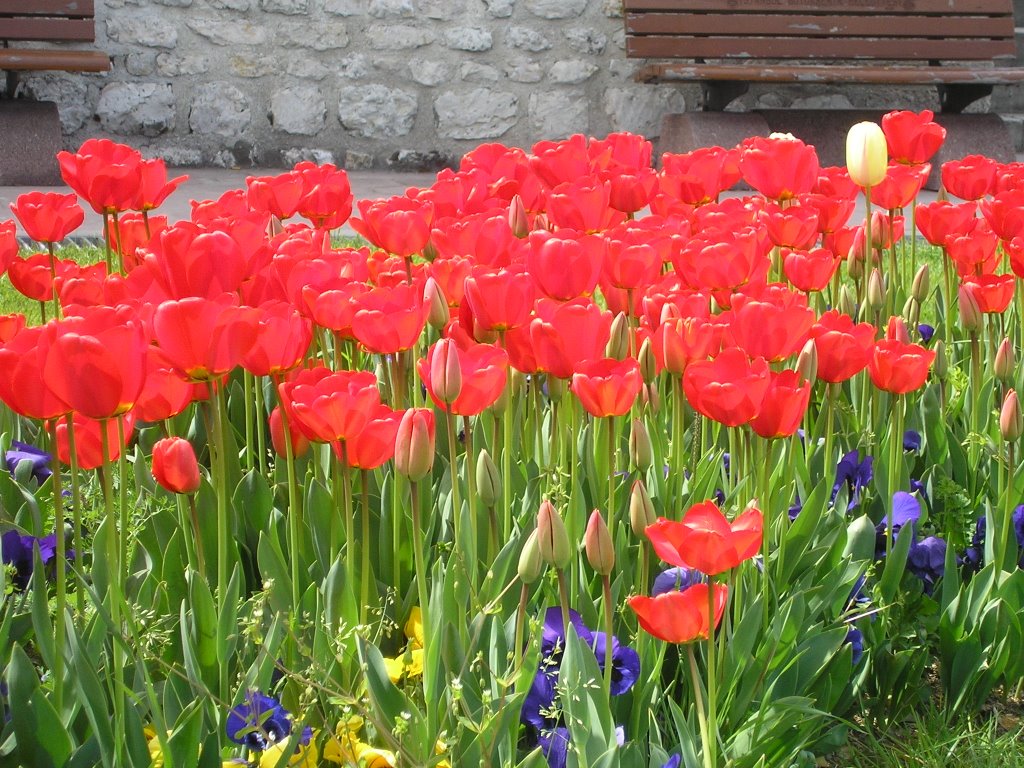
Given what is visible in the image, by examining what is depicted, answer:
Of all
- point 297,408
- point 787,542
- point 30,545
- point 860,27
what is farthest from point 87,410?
point 860,27

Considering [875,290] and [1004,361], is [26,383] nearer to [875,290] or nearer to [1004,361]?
[1004,361]

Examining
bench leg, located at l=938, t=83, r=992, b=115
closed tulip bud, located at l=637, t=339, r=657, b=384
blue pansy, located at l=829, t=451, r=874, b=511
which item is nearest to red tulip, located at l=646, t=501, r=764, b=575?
closed tulip bud, located at l=637, t=339, r=657, b=384

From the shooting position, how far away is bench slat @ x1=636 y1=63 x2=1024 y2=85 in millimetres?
6715

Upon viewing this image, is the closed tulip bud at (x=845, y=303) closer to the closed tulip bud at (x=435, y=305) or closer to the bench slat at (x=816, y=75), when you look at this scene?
the closed tulip bud at (x=435, y=305)

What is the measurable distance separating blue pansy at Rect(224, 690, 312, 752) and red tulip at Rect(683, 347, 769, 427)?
502mm

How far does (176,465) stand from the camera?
51.3 inches

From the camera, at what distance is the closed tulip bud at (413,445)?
120 centimetres

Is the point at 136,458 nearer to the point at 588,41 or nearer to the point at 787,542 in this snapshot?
the point at 787,542

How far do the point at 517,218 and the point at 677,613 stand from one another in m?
1.10

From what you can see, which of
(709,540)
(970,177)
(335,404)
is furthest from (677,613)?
(970,177)

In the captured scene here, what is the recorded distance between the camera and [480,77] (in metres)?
7.23

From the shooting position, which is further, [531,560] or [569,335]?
[569,335]

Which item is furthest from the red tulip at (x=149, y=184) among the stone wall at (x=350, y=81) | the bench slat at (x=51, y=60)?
the stone wall at (x=350, y=81)

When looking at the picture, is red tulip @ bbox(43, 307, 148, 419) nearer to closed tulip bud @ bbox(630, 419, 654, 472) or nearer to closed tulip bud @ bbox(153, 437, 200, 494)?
closed tulip bud @ bbox(153, 437, 200, 494)
